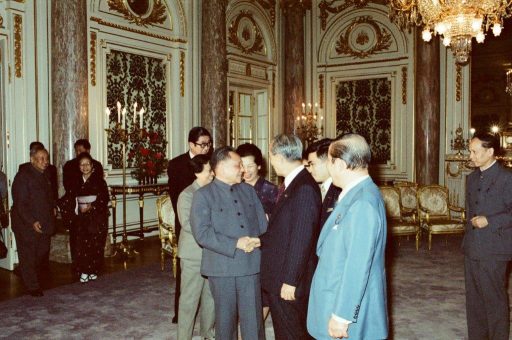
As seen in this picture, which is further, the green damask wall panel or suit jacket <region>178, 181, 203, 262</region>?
the green damask wall panel

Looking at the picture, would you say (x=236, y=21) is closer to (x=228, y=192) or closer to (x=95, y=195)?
(x=95, y=195)

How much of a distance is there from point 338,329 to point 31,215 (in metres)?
4.06

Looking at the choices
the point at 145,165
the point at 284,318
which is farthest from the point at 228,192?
the point at 145,165

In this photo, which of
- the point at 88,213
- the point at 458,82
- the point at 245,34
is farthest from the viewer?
the point at 245,34

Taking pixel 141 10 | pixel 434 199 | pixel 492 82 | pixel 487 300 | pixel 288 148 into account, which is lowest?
pixel 487 300

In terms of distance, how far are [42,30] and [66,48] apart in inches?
18.7

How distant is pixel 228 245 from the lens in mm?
2992

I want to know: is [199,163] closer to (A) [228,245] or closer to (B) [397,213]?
(A) [228,245]

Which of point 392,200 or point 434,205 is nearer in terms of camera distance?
point 392,200

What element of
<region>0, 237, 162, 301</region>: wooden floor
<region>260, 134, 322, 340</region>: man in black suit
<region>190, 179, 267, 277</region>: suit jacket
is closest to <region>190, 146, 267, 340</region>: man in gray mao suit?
<region>190, 179, 267, 277</region>: suit jacket

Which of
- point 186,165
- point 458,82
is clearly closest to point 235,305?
point 186,165

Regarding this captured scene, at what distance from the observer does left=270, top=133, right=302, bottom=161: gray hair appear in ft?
9.46

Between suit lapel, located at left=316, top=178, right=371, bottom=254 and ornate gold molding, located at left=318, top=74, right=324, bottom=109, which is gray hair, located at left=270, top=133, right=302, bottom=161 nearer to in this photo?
suit lapel, located at left=316, top=178, right=371, bottom=254

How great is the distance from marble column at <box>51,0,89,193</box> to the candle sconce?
4377mm
